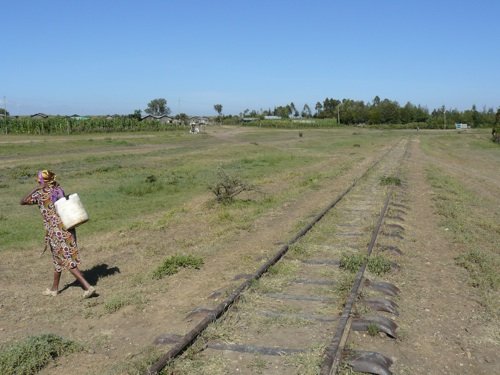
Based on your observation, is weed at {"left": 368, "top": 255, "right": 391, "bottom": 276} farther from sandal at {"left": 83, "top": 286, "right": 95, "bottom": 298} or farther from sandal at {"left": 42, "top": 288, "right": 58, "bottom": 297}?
sandal at {"left": 42, "top": 288, "right": 58, "bottom": 297}

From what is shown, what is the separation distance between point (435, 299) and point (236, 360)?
3357 millimetres

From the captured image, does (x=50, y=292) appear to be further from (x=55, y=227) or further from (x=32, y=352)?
(x=32, y=352)

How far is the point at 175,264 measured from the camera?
8734 mm

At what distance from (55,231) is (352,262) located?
4.56 meters

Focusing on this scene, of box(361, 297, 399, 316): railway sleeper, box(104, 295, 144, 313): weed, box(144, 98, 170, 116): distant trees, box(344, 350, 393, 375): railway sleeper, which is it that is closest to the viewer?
box(344, 350, 393, 375): railway sleeper

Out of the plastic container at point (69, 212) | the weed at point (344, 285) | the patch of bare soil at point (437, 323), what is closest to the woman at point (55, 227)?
the plastic container at point (69, 212)

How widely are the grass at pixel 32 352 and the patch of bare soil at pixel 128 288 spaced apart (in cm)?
12

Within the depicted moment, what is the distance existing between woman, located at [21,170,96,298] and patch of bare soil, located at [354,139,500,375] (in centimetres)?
415

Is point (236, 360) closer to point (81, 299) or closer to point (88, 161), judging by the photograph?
point (81, 299)

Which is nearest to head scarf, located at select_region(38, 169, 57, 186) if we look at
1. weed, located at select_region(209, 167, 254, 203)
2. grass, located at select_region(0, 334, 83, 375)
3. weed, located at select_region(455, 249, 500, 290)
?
grass, located at select_region(0, 334, 83, 375)

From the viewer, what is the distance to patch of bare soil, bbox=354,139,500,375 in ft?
17.3

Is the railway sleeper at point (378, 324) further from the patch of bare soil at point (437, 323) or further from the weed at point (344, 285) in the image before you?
the weed at point (344, 285)

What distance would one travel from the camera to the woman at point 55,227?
7.33 metres

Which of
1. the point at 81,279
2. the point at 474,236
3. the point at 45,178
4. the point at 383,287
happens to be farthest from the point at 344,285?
the point at 474,236
